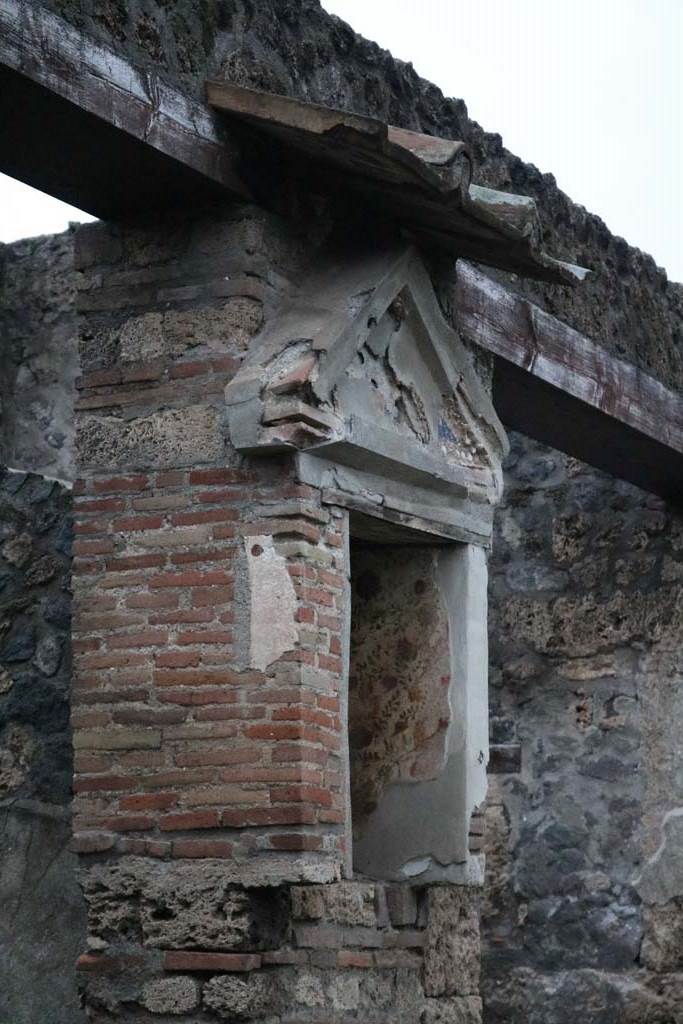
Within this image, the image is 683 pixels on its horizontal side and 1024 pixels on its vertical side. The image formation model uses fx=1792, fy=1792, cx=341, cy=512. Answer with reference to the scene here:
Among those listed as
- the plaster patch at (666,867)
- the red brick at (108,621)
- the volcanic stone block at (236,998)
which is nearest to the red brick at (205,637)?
the red brick at (108,621)

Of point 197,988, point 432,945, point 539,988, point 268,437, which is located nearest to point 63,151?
point 268,437

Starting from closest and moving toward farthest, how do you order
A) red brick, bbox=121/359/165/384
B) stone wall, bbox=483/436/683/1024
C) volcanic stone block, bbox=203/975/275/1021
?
volcanic stone block, bbox=203/975/275/1021
red brick, bbox=121/359/165/384
stone wall, bbox=483/436/683/1024

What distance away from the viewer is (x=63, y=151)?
4.62m

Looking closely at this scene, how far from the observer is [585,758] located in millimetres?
8078

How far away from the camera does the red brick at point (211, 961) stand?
15.2 ft

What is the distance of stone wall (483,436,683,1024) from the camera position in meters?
7.87

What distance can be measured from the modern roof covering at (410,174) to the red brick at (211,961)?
209cm

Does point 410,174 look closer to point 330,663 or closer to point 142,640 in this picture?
point 330,663

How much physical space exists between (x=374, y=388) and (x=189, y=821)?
1379mm

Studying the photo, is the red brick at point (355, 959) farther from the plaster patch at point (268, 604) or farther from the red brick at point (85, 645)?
the red brick at point (85, 645)

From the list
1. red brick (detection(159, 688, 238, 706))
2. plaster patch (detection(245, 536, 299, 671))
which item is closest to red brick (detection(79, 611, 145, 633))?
red brick (detection(159, 688, 238, 706))

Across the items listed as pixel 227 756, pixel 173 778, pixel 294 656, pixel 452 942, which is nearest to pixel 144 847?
pixel 173 778

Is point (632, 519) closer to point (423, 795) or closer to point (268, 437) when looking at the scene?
point (423, 795)

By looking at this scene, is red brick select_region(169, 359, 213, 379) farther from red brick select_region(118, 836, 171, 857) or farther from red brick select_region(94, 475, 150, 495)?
red brick select_region(118, 836, 171, 857)
